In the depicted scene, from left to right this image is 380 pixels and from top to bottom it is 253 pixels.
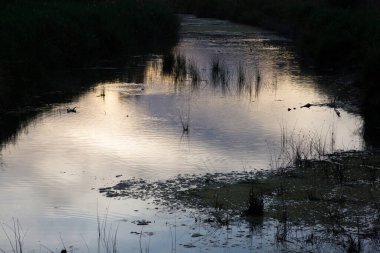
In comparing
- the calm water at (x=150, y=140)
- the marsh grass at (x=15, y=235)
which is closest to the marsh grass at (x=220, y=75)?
the calm water at (x=150, y=140)

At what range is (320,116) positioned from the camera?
11.9 meters

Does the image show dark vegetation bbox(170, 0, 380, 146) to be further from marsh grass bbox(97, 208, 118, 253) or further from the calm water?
marsh grass bbox(97, 208, 118, 253)

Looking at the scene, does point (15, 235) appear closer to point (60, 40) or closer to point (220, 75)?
point (220, 75)

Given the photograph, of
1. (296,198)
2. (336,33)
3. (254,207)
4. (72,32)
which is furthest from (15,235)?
(336,33)

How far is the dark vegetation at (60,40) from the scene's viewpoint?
14.4 m

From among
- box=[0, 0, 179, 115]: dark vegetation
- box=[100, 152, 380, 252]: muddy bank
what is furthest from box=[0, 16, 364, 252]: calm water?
box=[0, 0, 179, 115]: dark vegetation

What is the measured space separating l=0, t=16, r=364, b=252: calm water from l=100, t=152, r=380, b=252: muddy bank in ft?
1.07

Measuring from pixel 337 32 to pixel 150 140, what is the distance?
10859 mm

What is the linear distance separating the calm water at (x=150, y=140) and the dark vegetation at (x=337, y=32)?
83 centimetres

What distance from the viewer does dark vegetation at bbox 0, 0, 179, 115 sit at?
566 inches

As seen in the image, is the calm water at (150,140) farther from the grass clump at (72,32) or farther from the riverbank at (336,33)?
the grass clump at (72,32)

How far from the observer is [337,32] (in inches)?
755

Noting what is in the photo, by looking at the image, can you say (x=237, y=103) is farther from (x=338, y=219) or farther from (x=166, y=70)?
(x=338, y=219)

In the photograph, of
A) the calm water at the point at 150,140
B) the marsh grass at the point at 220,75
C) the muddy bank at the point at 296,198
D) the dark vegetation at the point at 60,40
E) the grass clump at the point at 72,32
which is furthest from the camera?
the grass clump at the point at 72,32
